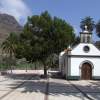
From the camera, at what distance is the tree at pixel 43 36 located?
50.9 meters

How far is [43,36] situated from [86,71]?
8.36m

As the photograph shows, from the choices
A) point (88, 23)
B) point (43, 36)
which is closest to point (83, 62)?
point (43, 36)

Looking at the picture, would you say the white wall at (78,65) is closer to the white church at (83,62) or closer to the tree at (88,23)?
the white church at (83,62)

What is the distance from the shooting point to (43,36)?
5156 centimetres

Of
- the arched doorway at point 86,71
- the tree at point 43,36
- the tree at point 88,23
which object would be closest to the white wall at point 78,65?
the arched doorway at point 86,71

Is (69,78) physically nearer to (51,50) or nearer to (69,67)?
(69,67)

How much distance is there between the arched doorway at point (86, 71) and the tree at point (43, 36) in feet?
16.3

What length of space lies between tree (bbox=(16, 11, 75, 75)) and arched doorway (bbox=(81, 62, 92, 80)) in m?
4.98

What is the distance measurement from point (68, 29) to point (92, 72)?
796 cm

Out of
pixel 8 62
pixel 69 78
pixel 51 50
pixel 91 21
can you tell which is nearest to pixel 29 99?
pixel 69 78

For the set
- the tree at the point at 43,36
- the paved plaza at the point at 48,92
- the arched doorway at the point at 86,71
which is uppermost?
the tree at the point at 43,36

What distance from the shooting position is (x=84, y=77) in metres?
49.9

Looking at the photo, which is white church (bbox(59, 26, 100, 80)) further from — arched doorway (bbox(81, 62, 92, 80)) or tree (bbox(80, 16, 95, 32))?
tree (bbox(80, 16, 95, 32))

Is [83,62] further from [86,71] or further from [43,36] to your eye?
[43,36]
